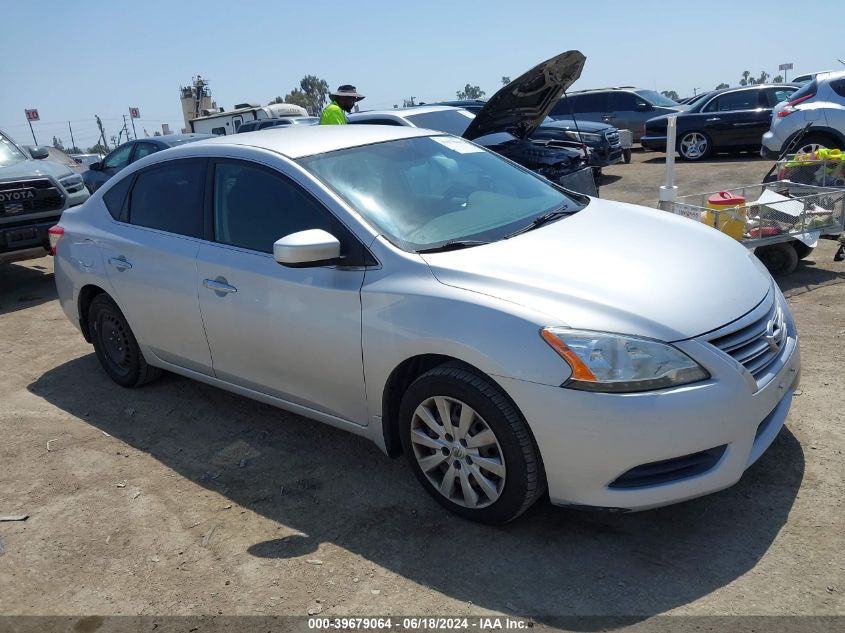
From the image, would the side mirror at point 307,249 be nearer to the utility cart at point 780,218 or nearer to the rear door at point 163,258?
the rear door at point 163,258

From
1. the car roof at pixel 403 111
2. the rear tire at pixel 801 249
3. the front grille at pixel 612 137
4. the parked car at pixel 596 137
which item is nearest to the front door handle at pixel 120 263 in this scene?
the rear tire at pixel 801 249

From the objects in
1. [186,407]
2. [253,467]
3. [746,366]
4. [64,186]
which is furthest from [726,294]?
[64,186]

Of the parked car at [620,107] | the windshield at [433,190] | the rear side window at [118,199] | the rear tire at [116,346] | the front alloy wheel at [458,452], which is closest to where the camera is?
the front alloy wheel at [458,452]

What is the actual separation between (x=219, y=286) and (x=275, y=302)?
0.45 metres

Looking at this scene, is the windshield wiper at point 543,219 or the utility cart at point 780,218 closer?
the windshield wiper at point 543,219

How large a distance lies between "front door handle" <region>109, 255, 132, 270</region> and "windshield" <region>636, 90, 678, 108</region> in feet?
52.1

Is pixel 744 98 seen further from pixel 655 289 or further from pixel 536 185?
pixel 655 289

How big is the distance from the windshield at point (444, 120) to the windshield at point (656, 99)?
9.12 metres

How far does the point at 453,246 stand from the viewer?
3354 mm

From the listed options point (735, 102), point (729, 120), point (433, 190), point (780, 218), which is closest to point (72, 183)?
point (433, 190)

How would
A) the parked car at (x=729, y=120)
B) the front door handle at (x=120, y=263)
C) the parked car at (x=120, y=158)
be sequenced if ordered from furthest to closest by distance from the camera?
the parked car at (x=729, y=120) < the parked car at (x=120, y=158) < the front door handle at (x=120, y=263)

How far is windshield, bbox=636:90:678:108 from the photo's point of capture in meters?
17.9

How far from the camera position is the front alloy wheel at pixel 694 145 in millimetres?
15336

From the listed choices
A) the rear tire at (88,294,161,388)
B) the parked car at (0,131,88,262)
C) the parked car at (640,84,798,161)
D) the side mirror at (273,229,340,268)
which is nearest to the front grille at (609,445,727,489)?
the side mirror at (273,229,340,268)
